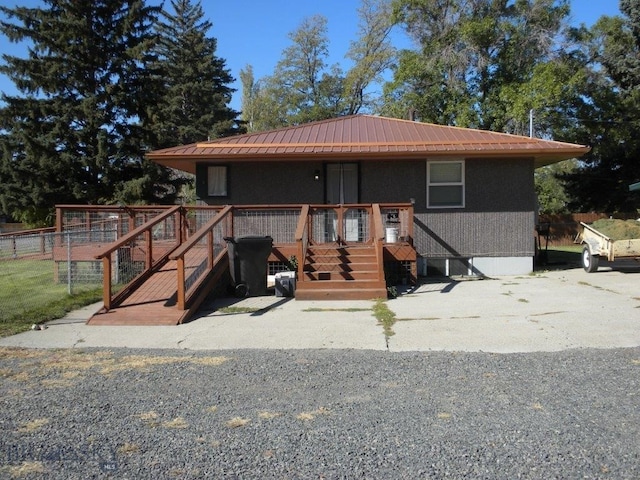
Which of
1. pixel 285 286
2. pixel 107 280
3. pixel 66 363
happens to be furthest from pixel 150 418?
pixel 285 286

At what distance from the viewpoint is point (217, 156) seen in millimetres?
13336

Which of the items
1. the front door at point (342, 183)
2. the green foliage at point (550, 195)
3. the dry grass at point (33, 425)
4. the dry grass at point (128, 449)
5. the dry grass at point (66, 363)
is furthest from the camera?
the green foliage at point (550, 195)

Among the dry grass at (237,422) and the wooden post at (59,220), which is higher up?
the wooden post at (59,220)

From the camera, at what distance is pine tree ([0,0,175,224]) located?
2716 cm

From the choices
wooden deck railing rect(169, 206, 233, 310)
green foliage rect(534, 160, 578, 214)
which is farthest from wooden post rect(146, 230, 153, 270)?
green foliage rect(534, 160, 578, 214)

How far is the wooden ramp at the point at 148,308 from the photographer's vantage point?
832 cm

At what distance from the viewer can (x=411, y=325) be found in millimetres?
7719

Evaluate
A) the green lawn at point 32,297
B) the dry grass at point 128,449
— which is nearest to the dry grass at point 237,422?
the dry grass at point 128,449

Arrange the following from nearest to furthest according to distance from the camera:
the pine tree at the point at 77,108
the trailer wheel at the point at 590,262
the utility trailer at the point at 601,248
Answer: the utility trailer at the point at 601,248 → the trailer wheel at the point at 590,262 → the pine tree at the point at 77,108

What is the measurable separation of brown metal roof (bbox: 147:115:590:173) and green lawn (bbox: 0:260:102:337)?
3959mm

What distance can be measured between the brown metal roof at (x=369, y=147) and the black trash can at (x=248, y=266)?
309 centimetres

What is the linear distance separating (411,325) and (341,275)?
3265mm

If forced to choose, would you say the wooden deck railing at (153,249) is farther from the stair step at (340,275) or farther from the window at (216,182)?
the stair step at (340,275)

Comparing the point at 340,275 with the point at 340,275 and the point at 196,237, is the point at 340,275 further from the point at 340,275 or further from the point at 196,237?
the point at 196,237
